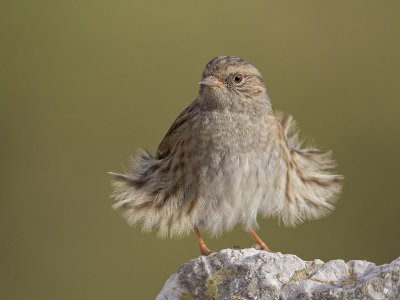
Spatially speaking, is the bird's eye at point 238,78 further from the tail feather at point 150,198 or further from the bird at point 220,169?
the tail feather at point 150,198

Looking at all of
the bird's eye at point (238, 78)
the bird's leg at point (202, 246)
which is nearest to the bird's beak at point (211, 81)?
the bird's eye at point (238, 78)

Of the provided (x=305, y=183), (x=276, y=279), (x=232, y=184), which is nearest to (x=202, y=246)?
(x=232, y=184)

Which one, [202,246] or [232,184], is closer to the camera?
[232,184]

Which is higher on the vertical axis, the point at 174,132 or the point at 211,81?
the point at 211,81

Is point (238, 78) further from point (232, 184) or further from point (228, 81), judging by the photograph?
point (232, 184)

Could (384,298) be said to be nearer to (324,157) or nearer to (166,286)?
(166,286)

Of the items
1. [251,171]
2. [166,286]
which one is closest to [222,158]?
[251,171]

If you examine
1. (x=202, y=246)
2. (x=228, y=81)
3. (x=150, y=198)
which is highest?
(x=228, y=81)
